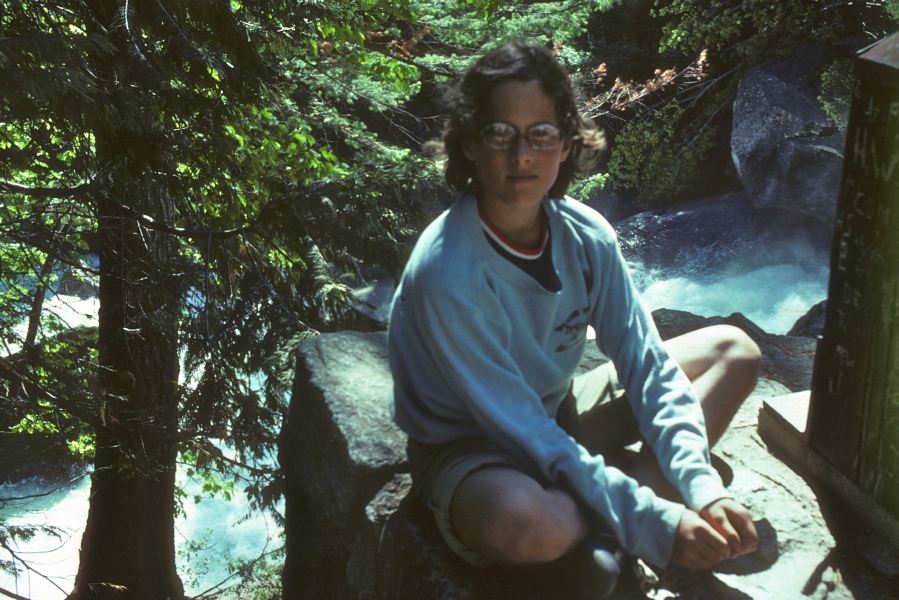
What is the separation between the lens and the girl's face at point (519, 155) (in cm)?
190

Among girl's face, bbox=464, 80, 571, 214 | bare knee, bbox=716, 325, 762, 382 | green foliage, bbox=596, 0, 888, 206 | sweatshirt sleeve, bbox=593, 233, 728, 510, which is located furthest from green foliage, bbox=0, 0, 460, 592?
green foliage, bbox=596, 0, 888, 206

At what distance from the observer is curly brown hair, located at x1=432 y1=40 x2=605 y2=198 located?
1.94m

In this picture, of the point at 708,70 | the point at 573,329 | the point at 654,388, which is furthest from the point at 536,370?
the point at 708,70

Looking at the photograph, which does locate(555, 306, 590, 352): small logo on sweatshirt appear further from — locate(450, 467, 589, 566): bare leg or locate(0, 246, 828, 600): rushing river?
locate(0, 246, 828, 600): rushing river

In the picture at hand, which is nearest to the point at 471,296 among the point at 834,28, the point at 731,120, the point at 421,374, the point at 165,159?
the point at 421,374

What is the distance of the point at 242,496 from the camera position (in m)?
11.3

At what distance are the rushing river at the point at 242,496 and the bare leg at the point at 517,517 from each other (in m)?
8.22

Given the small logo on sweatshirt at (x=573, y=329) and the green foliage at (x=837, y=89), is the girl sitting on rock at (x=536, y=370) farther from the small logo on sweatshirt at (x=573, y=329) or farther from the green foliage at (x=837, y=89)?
the green foliage at (x=837, y=89)

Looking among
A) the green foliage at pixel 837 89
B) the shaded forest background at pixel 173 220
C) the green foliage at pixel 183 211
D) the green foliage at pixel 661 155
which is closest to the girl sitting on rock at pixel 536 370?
the shaded forest background at pixel 173 220

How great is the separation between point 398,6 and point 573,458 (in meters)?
4.52

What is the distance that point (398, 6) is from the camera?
17.8 ft

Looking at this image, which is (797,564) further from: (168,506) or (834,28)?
(834,28)

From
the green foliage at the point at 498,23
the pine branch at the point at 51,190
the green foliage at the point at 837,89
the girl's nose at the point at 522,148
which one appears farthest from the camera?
the green foliage at the point at 837,89

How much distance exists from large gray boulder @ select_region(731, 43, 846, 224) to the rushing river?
1102 millimetres
